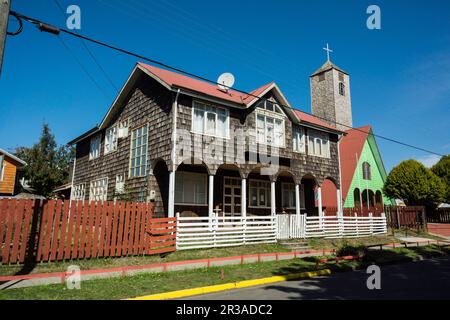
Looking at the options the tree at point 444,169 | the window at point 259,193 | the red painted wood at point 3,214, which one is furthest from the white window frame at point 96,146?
the tree at point 444,169

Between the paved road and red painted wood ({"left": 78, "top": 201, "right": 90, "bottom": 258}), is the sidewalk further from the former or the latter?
the paved road

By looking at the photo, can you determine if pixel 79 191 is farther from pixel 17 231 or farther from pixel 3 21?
pixel 3 21

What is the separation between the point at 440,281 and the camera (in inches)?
332

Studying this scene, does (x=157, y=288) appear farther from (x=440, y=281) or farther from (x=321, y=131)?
(x=321, y=131)

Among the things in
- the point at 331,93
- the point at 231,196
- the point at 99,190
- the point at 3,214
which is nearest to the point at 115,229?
the point at 3,214

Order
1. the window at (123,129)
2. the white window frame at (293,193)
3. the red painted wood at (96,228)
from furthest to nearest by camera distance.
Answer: the white window frame at (293,193), the window at (123,129), the red painted wood at (96,228)

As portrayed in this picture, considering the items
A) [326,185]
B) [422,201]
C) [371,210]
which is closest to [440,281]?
[371,210]

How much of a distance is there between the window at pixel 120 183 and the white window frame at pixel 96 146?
4.24m

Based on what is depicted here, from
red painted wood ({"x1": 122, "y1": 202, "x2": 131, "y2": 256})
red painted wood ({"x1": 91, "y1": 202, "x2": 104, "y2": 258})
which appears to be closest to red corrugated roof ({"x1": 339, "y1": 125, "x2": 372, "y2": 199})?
red painted wood ({"x1": 122, "y1": 202, "x2": 131, "y2": 256})

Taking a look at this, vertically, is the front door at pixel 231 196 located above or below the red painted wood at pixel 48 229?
above

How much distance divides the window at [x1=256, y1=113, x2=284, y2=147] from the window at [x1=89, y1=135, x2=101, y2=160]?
37.9 ft

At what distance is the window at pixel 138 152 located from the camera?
55.7 ft

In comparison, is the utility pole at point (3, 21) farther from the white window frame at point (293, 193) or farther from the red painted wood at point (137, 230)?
the white window frame at point (293, 193)

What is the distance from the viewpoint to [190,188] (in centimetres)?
1734
